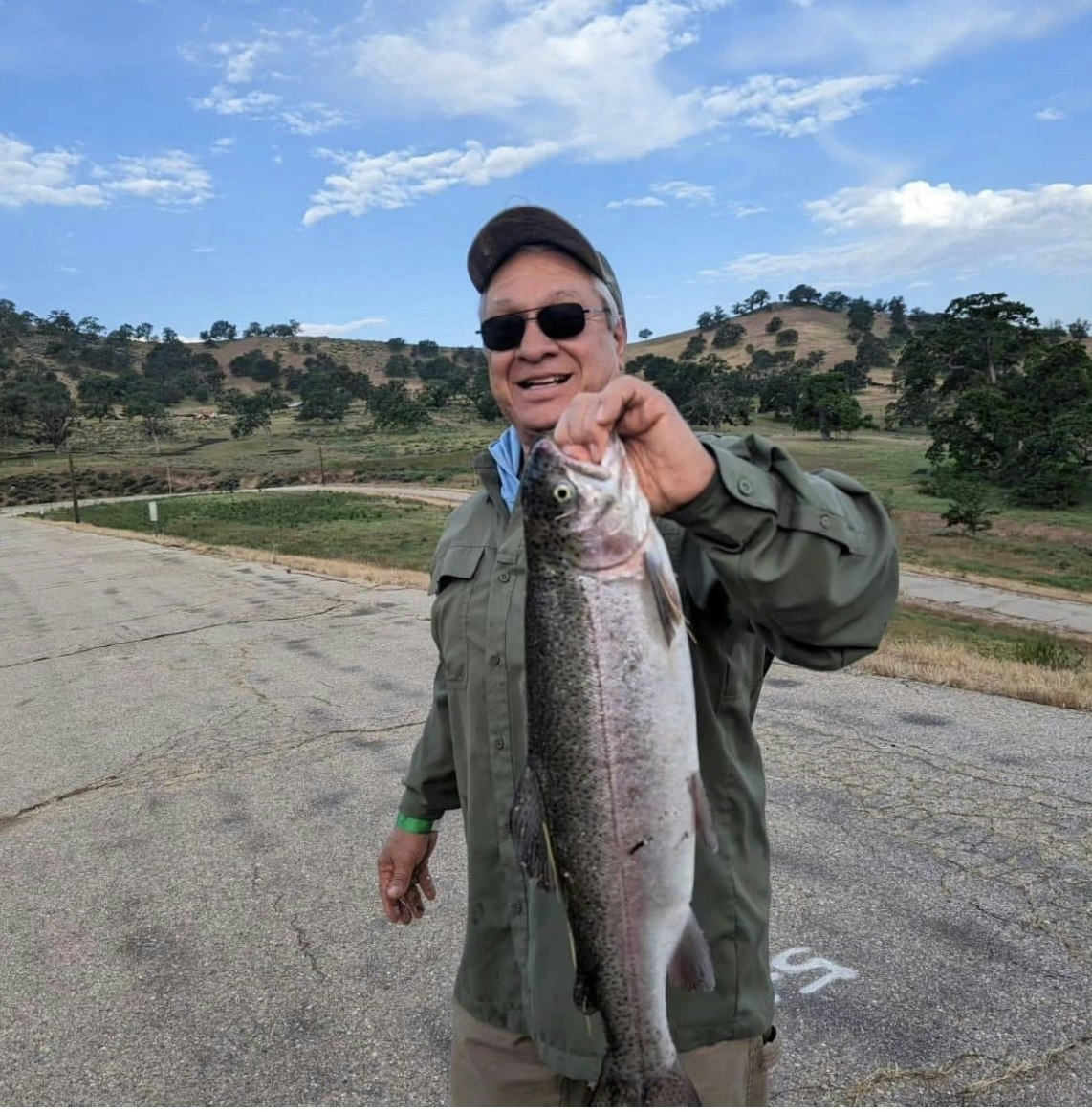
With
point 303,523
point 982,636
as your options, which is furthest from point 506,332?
point 303,523

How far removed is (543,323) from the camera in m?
2.38

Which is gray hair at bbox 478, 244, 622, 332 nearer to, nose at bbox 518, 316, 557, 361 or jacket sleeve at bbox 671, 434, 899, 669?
nose at bbox 518, 316, 557, 361

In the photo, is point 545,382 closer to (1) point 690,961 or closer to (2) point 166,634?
(1) point 690,961

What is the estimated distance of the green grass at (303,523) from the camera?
106 feet

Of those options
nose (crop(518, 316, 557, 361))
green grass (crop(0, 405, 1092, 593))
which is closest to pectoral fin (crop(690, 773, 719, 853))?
nose (crop(518, 316, 557, 361))

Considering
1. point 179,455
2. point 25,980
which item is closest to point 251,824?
point 25,980

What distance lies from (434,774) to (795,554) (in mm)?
1467

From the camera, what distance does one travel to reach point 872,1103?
3262 millimetres

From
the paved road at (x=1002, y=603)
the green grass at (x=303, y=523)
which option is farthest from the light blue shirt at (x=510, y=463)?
the green grass at (x=303, y=523)

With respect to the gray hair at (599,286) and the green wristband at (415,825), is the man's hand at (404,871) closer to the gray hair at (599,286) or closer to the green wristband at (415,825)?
the green wristband at (415,825)

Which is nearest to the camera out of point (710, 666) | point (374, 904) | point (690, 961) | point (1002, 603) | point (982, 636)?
point (690, 961)

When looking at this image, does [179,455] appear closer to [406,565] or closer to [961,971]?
[406,565]

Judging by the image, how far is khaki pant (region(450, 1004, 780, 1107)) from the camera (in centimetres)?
209

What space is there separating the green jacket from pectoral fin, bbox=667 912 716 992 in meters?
0.18
